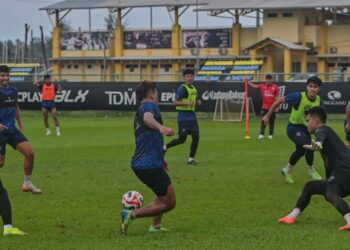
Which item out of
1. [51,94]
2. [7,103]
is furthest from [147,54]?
[7,103]

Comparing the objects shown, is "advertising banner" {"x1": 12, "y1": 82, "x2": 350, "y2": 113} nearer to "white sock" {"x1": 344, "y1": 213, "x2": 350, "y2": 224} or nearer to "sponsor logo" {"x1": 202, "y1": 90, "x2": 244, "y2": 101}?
"sponsor logo" {"x1": 202, "y1": 90, "x2": 244, "y2": 101}

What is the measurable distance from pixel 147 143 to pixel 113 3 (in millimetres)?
68040

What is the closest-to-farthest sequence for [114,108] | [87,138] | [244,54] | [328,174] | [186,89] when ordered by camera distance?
[328,174] < [186,89] < [87,138] < [114,108] < [244,54]

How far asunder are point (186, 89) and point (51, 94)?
11.5 metres

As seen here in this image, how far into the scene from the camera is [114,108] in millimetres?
39125

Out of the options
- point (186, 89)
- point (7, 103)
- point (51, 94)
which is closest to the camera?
point (7, 103)

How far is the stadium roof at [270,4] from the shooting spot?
216ft

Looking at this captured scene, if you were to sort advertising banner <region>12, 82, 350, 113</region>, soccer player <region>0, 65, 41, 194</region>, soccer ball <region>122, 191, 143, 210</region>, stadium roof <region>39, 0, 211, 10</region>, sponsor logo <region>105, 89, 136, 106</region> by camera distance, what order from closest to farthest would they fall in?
soccer ball <region>122, 191, 143, 210</region>, soccer player <region>0, 65, 41, 194</region>, advertising banner <region>12, 82, 350, 113</region>, sponsor logo <region>105, 89, 136, 106</region>, stadium roof <region>39, 0, 211, 10</region>

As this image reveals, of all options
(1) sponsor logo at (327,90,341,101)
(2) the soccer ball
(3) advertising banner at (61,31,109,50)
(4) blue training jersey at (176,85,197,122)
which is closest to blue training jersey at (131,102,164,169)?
(2) the soccer ball

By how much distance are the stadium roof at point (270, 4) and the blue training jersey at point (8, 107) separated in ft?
179

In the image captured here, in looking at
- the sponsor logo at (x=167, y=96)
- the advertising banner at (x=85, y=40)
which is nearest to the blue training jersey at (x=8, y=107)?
the sponsor logo at (x=167, y=96)

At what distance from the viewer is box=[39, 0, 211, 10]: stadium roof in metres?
72.6

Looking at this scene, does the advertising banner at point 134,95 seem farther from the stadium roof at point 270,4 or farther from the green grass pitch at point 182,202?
the stadium roof at point 270,4

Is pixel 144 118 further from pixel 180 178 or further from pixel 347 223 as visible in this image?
pixel 180 178
